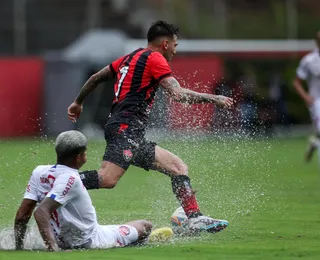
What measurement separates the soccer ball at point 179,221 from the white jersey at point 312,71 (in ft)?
26.5

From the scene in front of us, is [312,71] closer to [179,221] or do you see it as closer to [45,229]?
[179,221]

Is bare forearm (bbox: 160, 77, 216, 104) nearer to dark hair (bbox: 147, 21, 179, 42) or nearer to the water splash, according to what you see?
dark hair (bbox: 147, 21, 179, 42)

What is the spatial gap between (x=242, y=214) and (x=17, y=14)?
70.9ft

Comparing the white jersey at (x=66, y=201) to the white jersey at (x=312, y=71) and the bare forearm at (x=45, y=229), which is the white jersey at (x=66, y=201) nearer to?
the bare forearm at (x=45, y=229)

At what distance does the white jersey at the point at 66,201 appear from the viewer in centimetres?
866

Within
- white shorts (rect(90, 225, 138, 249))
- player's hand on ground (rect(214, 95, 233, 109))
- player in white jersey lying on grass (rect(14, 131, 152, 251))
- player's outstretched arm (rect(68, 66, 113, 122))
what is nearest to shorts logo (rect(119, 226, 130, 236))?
white shorts (rect(90, 225, 138, 249))

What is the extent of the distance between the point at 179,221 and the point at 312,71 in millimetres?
8441

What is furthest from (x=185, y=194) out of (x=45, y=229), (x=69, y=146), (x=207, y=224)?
(x=45, y=229)

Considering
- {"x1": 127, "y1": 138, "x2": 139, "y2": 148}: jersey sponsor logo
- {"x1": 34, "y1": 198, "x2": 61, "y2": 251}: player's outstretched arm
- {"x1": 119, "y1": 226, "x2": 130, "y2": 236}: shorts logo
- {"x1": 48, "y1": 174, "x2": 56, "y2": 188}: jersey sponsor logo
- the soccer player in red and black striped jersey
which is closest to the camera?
{"x1": 34, "y1": 198, "x2": 61, "y2": 251}: player's outstretched arm

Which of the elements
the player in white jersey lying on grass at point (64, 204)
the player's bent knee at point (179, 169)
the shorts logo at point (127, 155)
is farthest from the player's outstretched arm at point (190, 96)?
the player in white jersey lying on grass at point (64, 204)

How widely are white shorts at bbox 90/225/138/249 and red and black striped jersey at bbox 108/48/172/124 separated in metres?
1.61

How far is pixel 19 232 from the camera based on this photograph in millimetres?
9008

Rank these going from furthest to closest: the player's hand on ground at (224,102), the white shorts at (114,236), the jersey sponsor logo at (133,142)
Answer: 1. the jersey sponsor logo at (133,142)
2. the player's hand on ground at (224,102)
3. the white shorts at (114,236)

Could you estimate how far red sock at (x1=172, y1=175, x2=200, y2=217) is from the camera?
1048cm
